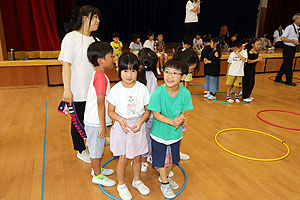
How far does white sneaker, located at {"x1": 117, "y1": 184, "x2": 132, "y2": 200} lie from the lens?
80.6 inches

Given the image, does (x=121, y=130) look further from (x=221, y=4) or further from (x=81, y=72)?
(x=221, y=4)

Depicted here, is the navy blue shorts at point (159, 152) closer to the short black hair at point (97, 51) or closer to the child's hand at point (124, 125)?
the child's hand at point (124, 125)

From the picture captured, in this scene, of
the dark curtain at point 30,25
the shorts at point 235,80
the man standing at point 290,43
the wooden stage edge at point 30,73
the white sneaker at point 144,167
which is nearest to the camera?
the white sneaker at point 144,167

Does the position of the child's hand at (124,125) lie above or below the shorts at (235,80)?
above

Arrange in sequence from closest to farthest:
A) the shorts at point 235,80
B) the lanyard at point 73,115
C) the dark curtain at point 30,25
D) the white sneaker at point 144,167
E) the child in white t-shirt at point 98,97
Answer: the child in white t-shirt at point 98,97
the lanyard at point 73,115
the white sneaker at point 144,167
the shorts at point 235,80
the dark curtain at point 30,25

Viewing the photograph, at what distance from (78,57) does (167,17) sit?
10985mm

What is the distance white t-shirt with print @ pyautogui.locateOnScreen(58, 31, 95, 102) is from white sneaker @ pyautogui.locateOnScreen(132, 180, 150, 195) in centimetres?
97

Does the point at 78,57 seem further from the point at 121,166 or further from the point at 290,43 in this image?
the point at 290,43

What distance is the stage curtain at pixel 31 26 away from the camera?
20.1 feet

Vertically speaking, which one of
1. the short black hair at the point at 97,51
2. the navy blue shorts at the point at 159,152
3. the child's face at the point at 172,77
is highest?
the short black hair at the point at 97,51

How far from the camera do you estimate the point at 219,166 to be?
2619 mm

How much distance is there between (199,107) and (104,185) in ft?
8.90

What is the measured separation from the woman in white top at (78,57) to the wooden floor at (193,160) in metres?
0.83

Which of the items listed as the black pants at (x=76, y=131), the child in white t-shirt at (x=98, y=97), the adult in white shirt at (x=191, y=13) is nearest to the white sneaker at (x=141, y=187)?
the child in white t-shirt at (x=98, y=97)
